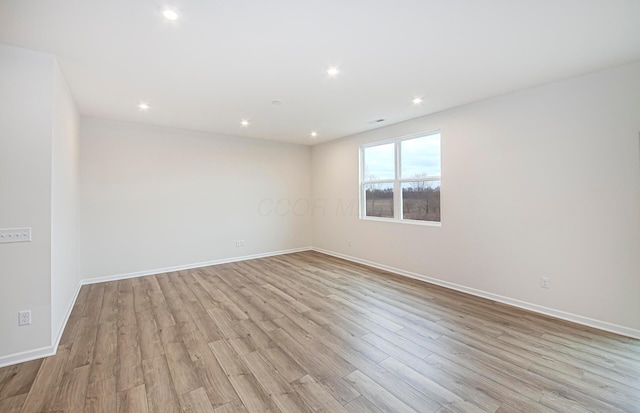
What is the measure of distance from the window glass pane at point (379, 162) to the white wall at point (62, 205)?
4.46 m

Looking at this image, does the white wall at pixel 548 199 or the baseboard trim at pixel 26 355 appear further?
the white wall at pixel 548 199

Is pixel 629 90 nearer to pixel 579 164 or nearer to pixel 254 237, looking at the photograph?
pixel 579 164

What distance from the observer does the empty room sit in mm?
1909

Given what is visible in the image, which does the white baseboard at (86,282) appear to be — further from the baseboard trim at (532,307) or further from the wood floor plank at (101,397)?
the baseboard trim at (532,307)

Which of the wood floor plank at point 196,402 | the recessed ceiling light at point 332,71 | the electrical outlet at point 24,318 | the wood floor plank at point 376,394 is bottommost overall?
the wood floor plank at point 376,394

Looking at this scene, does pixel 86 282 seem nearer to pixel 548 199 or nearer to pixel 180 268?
pixel 180 268

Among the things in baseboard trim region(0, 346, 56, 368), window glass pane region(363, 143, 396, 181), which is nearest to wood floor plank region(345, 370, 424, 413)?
baseboard trim region(0, 346, 56, 368)

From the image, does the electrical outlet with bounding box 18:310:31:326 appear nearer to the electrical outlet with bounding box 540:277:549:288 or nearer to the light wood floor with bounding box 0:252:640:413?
the light wood floor with bounding box 0:252:640:413

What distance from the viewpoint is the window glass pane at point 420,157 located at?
4.24 metres

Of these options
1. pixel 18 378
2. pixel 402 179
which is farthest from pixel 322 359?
pixel 402 179

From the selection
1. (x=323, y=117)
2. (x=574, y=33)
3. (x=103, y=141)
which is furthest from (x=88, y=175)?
(x=574, y=33)

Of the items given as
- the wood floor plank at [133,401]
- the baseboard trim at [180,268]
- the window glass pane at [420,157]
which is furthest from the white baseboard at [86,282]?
the window glass pane at [420,157]

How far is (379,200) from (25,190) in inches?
183

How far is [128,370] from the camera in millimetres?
2131
